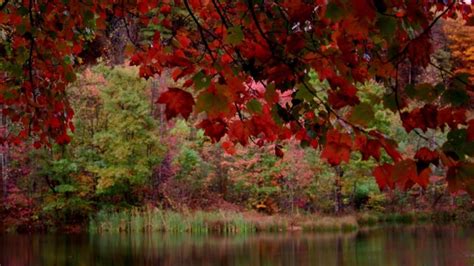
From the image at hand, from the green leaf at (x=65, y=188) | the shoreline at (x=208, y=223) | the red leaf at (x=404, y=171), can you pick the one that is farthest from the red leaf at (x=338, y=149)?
the green leaf at (x=65, y=188)

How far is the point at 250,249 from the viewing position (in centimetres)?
1179

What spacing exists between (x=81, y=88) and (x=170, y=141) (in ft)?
10.2

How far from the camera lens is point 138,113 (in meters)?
17.2

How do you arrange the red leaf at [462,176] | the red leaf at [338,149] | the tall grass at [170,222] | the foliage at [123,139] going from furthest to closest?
the foliage at [123,139] < the tall grass at [170,222] < the red leaf at [338,149] < the red leaf at [462,176]

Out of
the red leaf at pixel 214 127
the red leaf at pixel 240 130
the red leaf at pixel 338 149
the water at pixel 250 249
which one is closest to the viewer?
the red leaf at pixel 338 149

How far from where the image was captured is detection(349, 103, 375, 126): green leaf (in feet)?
5.22

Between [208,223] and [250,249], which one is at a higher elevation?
[208,223]

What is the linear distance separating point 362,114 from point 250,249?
10439 mm

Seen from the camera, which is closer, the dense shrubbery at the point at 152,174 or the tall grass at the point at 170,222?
Result: the tall grass at the point at 170,222

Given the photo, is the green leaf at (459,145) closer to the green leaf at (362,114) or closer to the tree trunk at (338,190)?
the green leaf at (362,114)

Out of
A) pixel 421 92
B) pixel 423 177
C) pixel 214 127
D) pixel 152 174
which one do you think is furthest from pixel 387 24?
pixel 152 174

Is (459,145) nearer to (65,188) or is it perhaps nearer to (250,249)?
(250,249)

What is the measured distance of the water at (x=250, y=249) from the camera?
33.5 ft

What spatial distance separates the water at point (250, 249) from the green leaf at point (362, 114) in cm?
840
